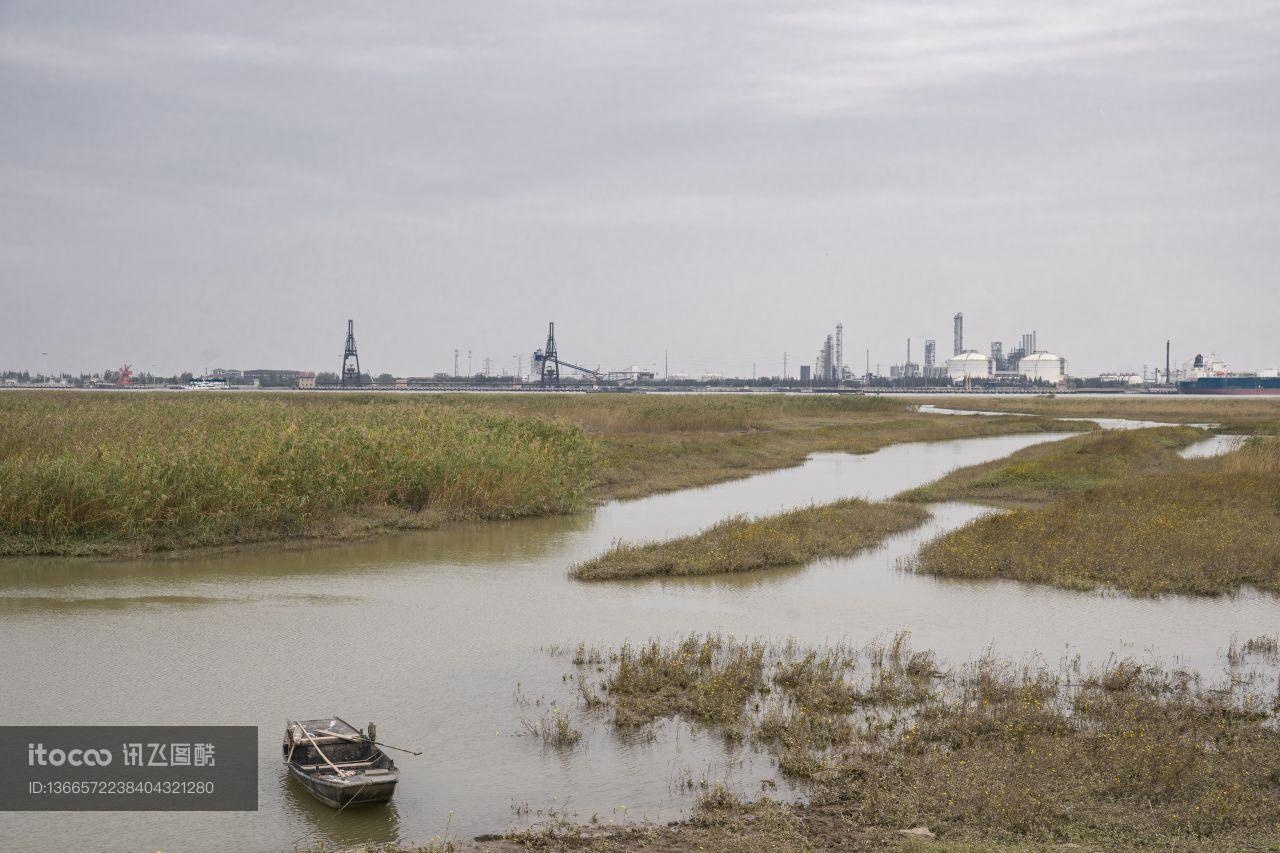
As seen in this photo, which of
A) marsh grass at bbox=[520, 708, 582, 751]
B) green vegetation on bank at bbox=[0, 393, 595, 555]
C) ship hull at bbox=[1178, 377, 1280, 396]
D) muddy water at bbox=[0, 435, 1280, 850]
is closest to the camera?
muddy water at bbox=[0, 435, 1280, 850]

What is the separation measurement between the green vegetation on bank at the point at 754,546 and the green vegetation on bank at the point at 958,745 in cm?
524

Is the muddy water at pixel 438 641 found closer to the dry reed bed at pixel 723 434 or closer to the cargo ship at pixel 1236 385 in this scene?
the dry reed bed at pixel 723 434

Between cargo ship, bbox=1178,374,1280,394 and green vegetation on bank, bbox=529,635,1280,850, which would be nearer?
green vegetation on bank, bbox=529,635,1280,850

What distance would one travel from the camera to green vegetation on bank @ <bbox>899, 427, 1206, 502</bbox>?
31672 mm

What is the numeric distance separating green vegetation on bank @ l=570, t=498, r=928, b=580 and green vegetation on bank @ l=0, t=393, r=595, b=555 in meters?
6.26

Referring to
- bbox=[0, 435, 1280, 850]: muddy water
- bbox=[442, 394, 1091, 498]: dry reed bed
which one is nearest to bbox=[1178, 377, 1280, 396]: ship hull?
bbox=[442, 394, 1091, 498]: dry reed bed

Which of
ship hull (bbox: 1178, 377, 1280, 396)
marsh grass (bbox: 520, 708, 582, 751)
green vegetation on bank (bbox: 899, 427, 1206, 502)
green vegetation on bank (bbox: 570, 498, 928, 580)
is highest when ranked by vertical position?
ship hull (bbox: 1178, 377, 1280, 396)

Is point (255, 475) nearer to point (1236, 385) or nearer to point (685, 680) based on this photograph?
point (685, 680)

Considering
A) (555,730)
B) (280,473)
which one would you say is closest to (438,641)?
(555,730)

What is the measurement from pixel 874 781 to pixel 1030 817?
142 cm

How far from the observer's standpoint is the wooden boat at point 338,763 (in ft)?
29.2

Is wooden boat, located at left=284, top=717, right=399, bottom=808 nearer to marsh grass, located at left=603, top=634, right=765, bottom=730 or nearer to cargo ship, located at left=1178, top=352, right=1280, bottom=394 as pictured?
marsh grass, located at left=603, top=634, right=765, bottom=730

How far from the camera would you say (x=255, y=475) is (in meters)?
22.8

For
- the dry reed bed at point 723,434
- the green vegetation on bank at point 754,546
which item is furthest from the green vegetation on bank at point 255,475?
the green vegetation on bank at point 754,546
